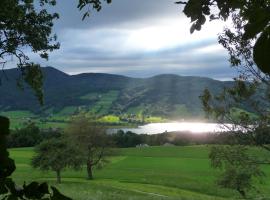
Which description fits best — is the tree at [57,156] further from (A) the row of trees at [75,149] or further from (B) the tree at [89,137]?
(B) the tree at [89,137]

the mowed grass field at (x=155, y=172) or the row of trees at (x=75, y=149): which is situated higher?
the row of trees at (x=75, y=149)

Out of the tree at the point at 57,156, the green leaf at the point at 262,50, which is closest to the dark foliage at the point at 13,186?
the green leaf at the point at 262,50

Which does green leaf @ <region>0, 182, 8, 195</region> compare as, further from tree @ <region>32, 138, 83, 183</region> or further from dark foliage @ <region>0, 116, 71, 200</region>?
tree @ <region>32, 138, 83, 183</region>

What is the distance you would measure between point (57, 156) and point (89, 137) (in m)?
11.7

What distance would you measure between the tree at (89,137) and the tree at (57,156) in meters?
7.17

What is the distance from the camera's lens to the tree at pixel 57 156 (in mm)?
65562

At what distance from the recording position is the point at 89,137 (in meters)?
76.9

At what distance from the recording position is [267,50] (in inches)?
43.5

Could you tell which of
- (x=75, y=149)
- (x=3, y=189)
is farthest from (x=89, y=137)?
(x=3, y=189)

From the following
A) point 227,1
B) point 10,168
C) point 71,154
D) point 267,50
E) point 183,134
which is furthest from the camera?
point 183,134

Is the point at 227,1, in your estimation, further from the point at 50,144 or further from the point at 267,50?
the point at 50,144

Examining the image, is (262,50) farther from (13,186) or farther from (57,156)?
(57,156)

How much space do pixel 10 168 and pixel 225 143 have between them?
24.9 meters

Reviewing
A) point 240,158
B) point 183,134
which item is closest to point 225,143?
point 240,158
